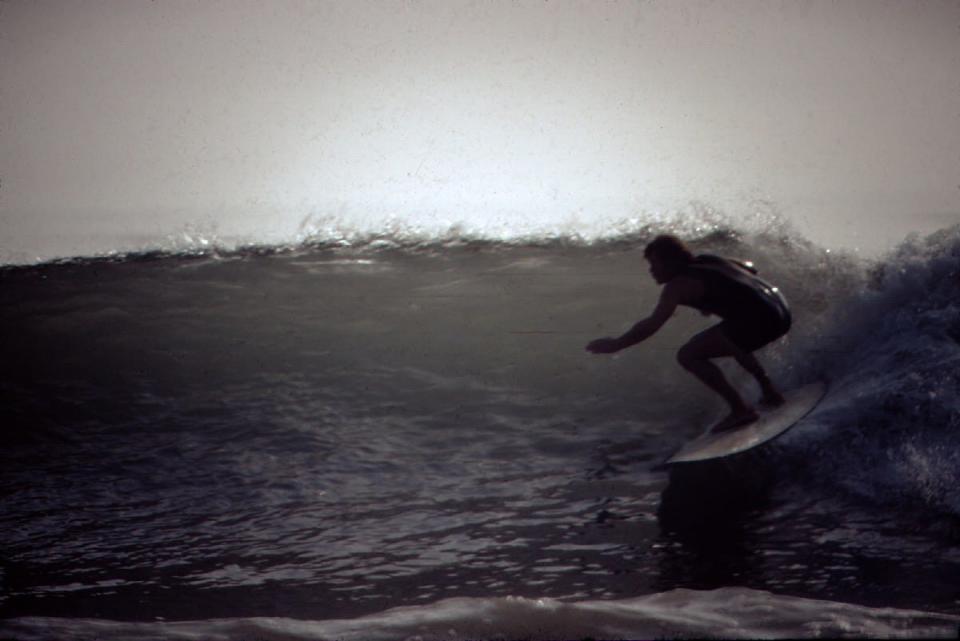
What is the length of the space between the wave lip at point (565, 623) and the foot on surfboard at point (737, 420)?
1.76m

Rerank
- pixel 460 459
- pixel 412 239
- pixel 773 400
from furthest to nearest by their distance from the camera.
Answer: pixel 412 239 → pixel 460 459 → pixel 773 400

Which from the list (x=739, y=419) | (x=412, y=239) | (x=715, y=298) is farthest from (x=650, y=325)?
(x=412, y=239)

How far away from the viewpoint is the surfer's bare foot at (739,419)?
15.9 ft

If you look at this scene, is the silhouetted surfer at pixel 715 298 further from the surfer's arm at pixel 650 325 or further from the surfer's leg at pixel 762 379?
the surfer's leg at pixel 762 379

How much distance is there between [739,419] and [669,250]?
0.94 m

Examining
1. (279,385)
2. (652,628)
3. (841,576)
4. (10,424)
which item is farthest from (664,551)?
(10,424)

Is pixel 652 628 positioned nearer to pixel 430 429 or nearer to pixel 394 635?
pixel 394 635

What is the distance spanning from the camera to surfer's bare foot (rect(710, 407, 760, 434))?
4844 millimetres

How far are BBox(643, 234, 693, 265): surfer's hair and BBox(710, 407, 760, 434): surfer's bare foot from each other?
0.83m

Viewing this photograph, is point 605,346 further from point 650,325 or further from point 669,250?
point 669,250

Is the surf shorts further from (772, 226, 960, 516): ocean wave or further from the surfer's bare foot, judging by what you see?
(772, 226, 960, 516): ocean wave

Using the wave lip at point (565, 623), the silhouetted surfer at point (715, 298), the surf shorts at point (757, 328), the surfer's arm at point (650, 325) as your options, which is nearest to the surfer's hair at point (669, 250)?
the silhouetted surfer at point (715, 298)

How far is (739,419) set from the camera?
487 centimetres

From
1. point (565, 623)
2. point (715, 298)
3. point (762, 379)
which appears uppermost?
point (715, 298)
